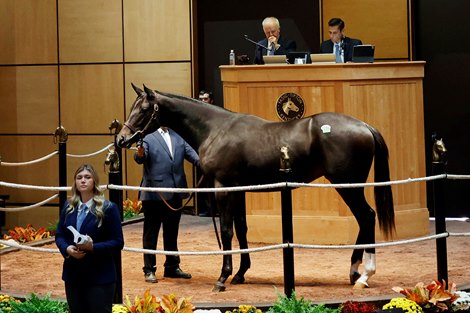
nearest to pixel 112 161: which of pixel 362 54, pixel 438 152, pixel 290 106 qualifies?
pixel 438 152

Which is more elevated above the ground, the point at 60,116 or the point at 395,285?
the point at 60,116

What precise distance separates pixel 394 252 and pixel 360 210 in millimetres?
1881

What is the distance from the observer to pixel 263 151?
34.6 ft

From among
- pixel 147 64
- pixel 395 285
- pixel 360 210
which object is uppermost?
pixel 147 64

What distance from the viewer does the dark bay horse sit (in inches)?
408

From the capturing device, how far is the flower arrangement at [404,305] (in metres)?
9.01

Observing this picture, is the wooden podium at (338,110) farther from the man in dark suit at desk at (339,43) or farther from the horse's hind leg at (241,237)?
the horse's hind leg at (241,237)

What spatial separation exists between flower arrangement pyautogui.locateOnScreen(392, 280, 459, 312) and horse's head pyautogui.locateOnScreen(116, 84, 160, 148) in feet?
9.01

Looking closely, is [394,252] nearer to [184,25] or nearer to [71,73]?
[184,25]

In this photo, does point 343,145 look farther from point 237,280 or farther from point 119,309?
point 119,309

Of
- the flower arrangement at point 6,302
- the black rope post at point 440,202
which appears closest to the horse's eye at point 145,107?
the flower arrangement at point 6,302

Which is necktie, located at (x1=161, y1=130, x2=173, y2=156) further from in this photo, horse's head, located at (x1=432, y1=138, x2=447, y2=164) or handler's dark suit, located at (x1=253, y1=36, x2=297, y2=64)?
horse's head, located at (x1=432, y1=138, x2=447, y2=164)

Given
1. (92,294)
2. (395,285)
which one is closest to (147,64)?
(395,285)

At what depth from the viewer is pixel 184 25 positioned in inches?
634
